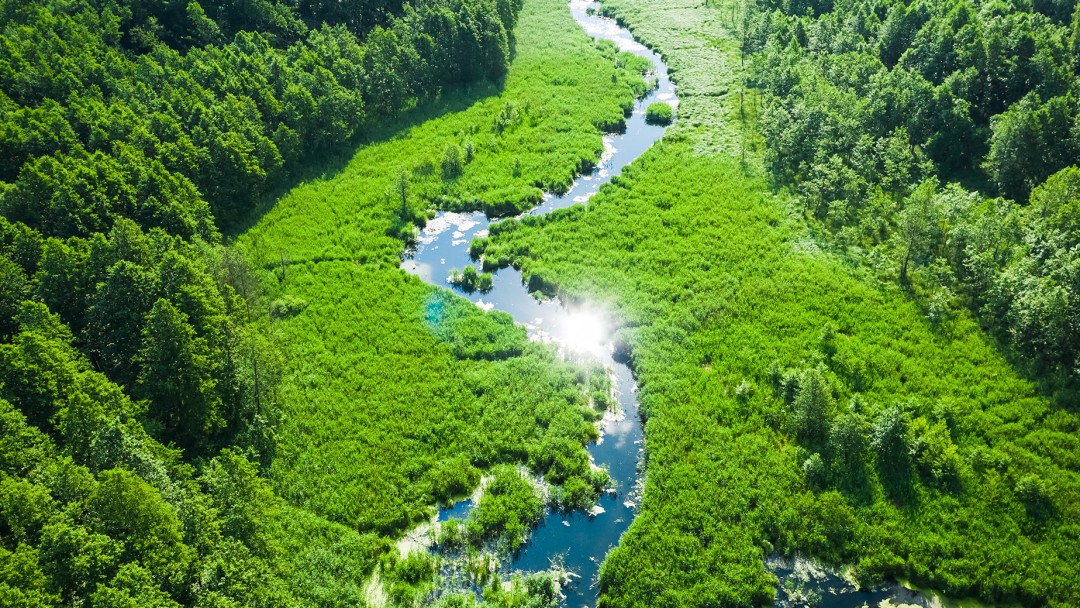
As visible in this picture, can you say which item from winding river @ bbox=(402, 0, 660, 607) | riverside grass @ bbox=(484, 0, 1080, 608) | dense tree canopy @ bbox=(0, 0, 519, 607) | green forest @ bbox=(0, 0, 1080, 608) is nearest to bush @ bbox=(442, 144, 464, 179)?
green forest @ bbox=(0, 0, 1080, 608)

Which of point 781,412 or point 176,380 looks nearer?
point 176,380

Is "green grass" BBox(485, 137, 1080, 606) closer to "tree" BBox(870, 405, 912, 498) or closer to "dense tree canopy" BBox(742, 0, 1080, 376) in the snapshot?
"tree" BBox(870, 405, 912, 498)

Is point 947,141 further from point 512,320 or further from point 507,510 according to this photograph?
point 507,510

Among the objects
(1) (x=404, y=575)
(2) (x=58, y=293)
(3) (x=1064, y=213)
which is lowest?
(1) (x=404, y=575)

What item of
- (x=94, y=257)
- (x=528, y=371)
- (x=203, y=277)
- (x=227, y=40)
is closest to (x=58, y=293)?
(x=94, y=257)

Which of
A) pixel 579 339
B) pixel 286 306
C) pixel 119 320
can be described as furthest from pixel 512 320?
pixel 119 320

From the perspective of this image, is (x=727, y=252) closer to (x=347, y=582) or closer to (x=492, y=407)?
(x=492, y=407)
